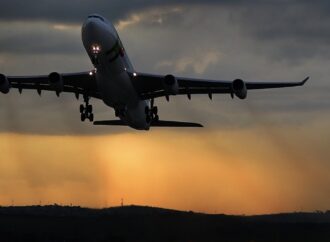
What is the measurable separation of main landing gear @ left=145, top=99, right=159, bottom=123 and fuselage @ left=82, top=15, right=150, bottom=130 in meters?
3.07

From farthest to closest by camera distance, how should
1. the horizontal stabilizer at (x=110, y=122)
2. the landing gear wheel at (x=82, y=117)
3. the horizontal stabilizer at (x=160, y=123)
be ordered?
the horizontal stabilizer at (x=110, y=122) → the horizontal stabilizer at (x=160, y=123) → the landing gear wheel at (x=82, y=117)

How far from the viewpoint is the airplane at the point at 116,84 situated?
70250 mm

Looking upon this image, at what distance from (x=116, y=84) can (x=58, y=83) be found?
4615mm

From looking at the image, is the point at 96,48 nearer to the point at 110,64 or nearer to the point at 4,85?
the point at 110,64

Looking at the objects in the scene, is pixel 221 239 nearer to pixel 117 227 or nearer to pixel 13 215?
pixel 117 227

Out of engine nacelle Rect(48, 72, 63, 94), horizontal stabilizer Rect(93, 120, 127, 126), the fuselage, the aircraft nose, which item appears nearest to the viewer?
the aircraft nose

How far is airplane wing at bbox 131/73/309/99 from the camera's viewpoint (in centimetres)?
7400

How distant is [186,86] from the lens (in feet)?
254

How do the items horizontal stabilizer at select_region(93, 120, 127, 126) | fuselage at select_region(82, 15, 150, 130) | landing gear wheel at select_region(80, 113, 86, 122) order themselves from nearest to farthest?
fuselage at select_region(82, 15, 150, 130) → landing gear wheel at select_region(80, 113, 86, 122) → horizontal stabilizer at select_region(93, 120, 127, 126)

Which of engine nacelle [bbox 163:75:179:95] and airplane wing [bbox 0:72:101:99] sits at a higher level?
airplane wing [bbox 0:72:101:99]

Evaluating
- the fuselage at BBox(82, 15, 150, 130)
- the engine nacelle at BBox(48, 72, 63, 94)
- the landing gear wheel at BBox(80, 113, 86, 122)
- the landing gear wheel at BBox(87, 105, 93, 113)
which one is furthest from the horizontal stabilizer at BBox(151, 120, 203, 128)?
the engine nacelle at BBox(48, 72, 63, 94)

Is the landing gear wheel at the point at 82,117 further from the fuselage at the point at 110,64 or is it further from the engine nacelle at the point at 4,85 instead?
the engine nacelle at the point at 4,85

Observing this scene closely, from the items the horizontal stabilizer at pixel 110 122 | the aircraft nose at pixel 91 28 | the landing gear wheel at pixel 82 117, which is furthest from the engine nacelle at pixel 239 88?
the horizontal stabilizer at pixel 110 122

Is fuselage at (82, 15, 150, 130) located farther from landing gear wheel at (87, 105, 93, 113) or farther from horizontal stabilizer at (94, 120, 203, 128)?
horizontal stabilizer at (94, 120, 203, 128)
